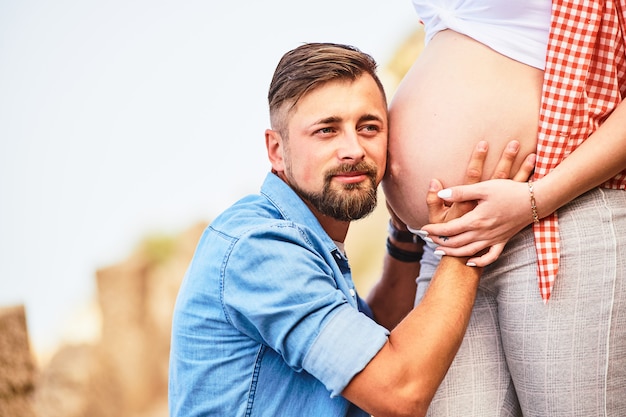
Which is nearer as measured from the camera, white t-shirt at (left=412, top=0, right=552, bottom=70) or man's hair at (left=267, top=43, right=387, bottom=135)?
white t-shirt at (left=412, top=0, right=552, bottom=70)

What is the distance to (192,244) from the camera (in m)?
5.40

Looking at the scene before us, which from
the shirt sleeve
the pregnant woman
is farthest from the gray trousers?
A: the shirt sleeve

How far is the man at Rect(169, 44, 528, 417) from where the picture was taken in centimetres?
110

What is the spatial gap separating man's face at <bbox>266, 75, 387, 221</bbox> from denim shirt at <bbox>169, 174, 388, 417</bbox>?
0.18ft

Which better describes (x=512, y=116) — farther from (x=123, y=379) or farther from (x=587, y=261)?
(x=123, y=379)

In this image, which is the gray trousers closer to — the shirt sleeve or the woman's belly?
the woman's belly

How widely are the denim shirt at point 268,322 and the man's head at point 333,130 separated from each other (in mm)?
56

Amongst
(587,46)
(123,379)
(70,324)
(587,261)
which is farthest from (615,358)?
(70,324)

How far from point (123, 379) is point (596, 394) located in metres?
5.01

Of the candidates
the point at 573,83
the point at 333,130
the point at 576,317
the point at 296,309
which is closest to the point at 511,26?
the point at 573,83

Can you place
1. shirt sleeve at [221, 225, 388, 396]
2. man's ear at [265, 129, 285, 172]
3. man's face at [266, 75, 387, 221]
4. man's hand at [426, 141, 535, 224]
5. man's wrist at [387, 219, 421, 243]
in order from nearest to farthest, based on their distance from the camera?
1. shirt sleeve at [221, 225, 388, 396]
2. man's hand at [426, 141, 535, 224]
3. man's face at [266, 75, 387, 221]
4. man's ear at [265, 129, 285, 172]
5. man's wrist at [387, 219, 421, 243]

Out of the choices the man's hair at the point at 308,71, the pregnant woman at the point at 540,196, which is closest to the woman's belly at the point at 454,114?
the pregnant woman at the point at 540,196

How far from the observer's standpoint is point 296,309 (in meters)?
1.10

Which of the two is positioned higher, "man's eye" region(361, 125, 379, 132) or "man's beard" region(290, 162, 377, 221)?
"man's eye" region(361, 125, 379, 132)
